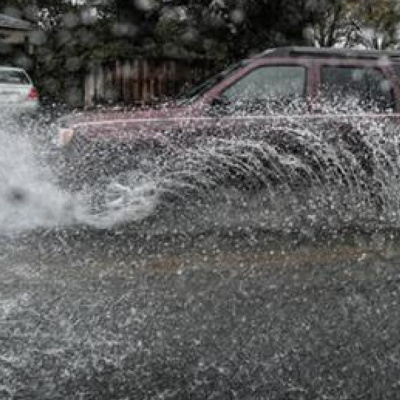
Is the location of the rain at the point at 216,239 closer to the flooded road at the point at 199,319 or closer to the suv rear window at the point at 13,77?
the flooded road at the point at 199,319

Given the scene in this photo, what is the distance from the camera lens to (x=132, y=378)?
4078mm

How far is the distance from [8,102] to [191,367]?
1512 cm

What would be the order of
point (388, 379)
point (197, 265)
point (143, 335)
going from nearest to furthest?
point (388, 379) < point (143, 335) < point (197, 265)

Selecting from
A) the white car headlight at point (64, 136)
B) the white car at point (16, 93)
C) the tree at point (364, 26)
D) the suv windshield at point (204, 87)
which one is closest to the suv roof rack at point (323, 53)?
the suv windshield at point (204, 87)

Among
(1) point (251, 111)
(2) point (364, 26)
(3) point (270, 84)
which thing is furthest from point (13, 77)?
(2) point (364, 26)

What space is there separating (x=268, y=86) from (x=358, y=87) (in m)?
0.91

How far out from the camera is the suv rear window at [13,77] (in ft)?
63.1

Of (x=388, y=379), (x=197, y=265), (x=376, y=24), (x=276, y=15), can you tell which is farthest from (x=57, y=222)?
(x=376, y=24)

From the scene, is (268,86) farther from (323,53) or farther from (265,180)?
(265,180)

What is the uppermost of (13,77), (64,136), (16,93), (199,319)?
(64,136)

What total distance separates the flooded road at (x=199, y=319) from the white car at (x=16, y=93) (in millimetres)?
11855

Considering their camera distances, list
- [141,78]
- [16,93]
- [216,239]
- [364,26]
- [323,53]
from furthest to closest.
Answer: [364,26]
[16,93]
[141,78]
[323,53]
[216,239]

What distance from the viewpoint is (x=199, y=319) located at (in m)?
4.87

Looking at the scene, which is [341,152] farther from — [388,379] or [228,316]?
[388,379]
